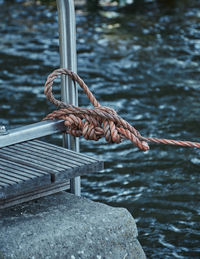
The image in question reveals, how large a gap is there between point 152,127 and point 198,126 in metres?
0.37

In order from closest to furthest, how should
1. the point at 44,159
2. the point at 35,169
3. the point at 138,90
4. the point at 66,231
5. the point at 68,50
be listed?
1. the point at 66,231
2. the point at 35,169
3. the point at 44,159
4. the point at 68,50
5. the point at 138,90

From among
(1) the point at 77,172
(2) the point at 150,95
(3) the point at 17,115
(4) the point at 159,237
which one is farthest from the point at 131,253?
(2) the point at 150,95

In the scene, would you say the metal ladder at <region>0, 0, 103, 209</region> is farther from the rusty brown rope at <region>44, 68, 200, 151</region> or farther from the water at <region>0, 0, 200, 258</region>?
the water at <region>0, 0, 200, 258</region>

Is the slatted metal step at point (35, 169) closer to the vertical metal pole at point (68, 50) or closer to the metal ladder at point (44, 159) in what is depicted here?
the metal ladder at point (44, 159)

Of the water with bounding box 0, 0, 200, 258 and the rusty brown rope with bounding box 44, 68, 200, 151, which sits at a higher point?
the rusty brown rope with bounding box 44, 68, 200, 151

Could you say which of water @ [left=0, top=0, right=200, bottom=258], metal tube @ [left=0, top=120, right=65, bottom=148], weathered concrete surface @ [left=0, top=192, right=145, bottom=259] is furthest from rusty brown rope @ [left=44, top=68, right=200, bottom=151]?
water @ [left=0, top=0, right=200, bottom=258]

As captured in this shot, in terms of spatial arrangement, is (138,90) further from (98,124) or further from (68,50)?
(98,124)

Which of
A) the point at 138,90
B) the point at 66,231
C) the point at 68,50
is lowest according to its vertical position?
the point at 138,90

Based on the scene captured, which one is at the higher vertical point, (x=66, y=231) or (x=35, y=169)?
(x=35, y=169)

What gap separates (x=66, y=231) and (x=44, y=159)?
328mm

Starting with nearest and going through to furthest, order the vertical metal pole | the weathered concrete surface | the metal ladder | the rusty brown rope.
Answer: the weathered concrete surface < the metal ladder < the rusty brown rope < the vertical metal pole

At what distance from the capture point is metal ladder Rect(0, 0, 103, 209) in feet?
6.66

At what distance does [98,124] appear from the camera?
227 centimetres

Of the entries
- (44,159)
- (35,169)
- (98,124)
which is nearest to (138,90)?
(98,124)
